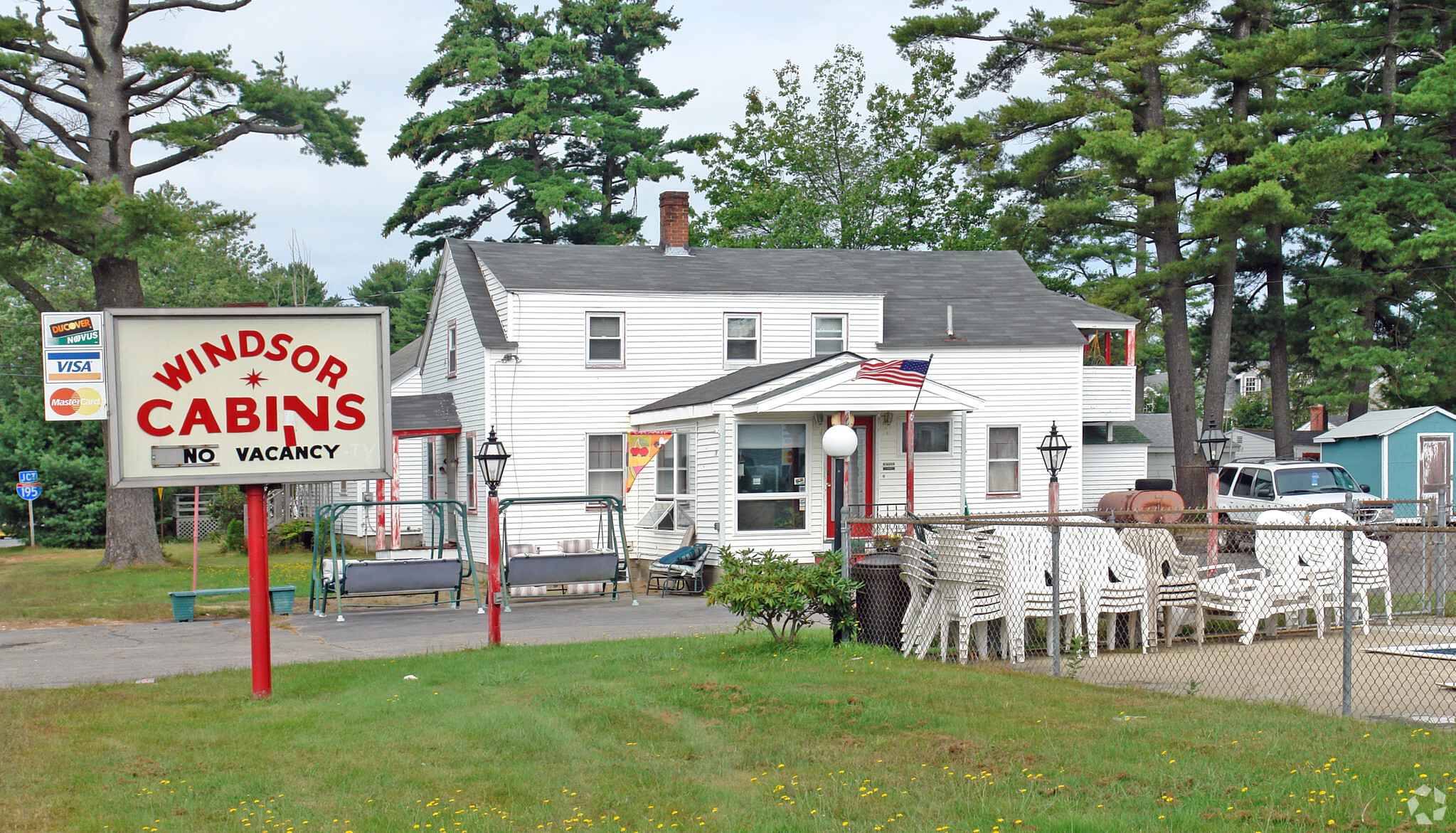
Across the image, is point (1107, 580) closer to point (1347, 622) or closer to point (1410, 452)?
point (1347, 622)

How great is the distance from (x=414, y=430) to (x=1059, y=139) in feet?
74.5

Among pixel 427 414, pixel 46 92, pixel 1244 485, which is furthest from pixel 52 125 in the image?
pixel 1244 485

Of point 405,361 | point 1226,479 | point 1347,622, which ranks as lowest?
point 1347,622

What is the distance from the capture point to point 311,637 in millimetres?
15305

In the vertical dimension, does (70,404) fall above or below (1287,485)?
above

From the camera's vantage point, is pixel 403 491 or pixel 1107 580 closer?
pixel 1107 580

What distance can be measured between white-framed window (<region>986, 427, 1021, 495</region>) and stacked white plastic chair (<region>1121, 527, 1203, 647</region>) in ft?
43.5

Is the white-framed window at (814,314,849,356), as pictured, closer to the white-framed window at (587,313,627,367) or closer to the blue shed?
the white-framed window at (587,313,627,367)

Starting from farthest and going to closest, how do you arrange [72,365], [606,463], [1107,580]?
[606,463] < [72,365] < [1107,580]

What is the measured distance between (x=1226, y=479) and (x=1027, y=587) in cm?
1915

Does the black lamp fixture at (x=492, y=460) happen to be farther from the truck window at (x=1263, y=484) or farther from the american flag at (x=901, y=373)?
the truck window at (x=1263, y=484)

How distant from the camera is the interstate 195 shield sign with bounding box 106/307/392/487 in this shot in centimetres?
1061

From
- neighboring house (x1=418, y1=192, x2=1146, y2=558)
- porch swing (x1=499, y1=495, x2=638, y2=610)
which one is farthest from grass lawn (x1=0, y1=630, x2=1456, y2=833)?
neighboring house (x1=418, y1=192, x2=1146, y2=558)

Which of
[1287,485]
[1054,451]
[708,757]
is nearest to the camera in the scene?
[708,757]
